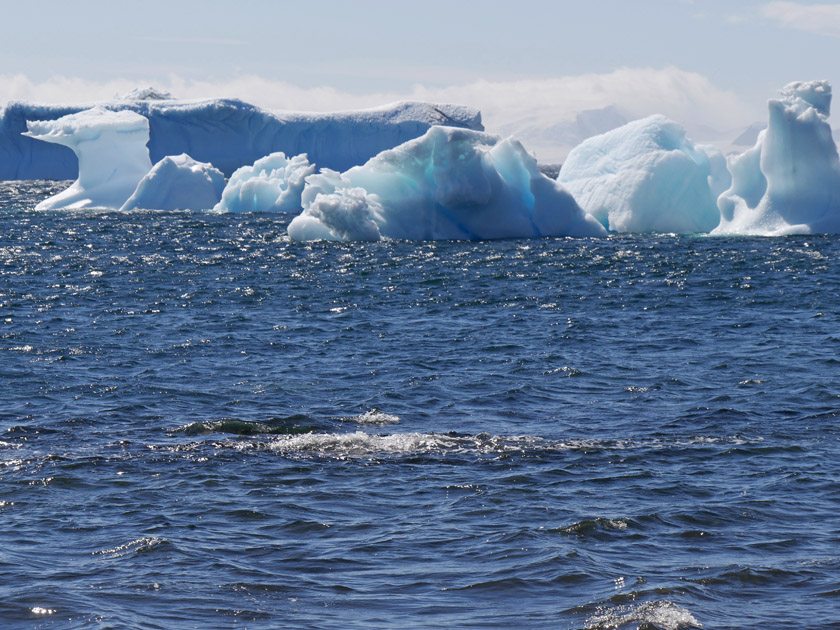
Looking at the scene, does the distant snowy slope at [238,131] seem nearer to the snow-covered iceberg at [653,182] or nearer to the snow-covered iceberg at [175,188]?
the snow-covered iceberg at [175,188]

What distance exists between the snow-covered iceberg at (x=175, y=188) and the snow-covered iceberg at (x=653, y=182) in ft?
60.7

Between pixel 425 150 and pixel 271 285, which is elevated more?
pixel 425 150

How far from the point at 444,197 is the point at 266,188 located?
58.5 feet

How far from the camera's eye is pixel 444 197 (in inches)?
1319

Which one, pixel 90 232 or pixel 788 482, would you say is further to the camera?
pixel 90 232

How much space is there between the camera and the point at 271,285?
25984 millimetres

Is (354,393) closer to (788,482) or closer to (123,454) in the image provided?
(123,454)

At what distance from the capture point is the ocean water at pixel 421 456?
8281 mm

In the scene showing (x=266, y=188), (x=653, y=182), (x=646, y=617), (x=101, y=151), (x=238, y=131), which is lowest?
(x=646, y=617)

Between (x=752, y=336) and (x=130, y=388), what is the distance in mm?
11008

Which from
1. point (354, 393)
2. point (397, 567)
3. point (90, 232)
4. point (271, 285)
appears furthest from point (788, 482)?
point (90, 232)

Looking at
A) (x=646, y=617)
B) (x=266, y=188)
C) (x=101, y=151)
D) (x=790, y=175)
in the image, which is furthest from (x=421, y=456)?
(x=101, y=151)

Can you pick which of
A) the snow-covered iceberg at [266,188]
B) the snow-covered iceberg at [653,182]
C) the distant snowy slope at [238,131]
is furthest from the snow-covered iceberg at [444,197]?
the distant snowy slope at [238,131]

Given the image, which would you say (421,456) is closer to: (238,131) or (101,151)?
(101,151)
